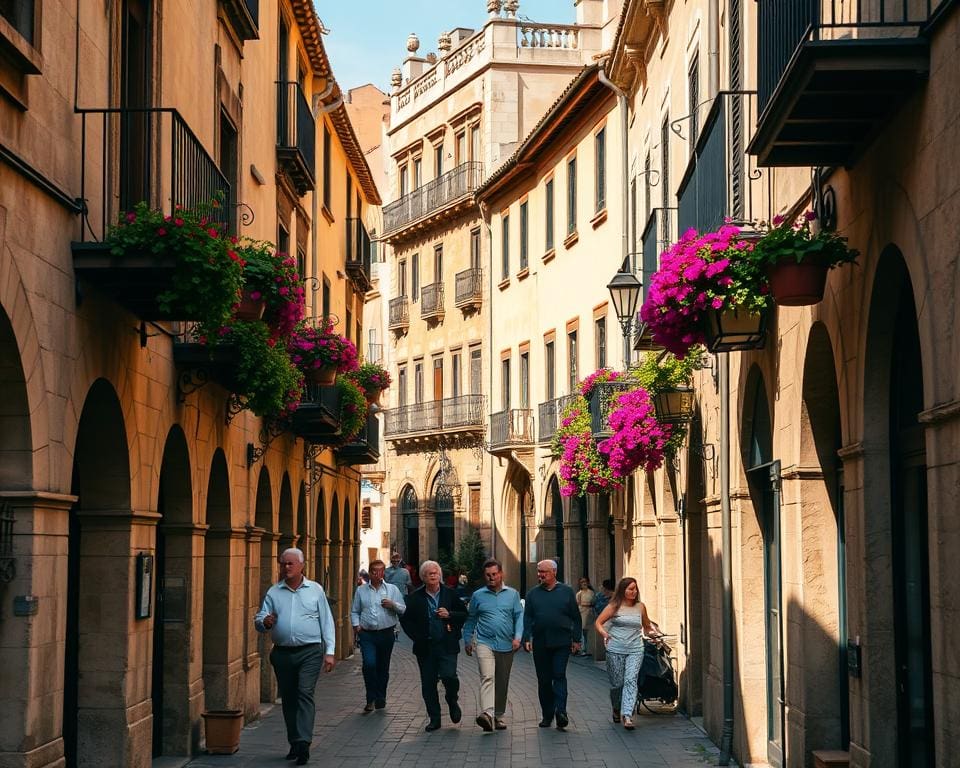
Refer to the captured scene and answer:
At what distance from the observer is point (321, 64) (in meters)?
28.0

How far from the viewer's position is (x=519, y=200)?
1636 inches

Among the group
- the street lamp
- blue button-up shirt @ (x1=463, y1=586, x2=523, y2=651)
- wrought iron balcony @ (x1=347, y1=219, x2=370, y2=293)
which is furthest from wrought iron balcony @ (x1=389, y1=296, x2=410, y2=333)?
blue button-up shirt @ (x1=463, y1=586, x2=523, y2=651)

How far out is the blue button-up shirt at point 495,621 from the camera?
1805 cm

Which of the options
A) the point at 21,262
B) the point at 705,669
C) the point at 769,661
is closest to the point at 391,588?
the point at 705,669

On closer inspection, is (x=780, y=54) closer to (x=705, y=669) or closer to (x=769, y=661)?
(x=769, y=661)

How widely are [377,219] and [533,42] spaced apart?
1668 cm

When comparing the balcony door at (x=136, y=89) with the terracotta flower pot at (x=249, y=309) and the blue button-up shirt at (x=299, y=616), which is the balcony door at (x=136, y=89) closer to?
the terracotta flower pot at (x=249, y=309)

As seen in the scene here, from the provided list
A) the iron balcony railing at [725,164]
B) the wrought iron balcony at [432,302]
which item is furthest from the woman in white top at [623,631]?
the wrought iron balcony at [432,302]

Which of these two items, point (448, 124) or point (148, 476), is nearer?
point (148, 476)

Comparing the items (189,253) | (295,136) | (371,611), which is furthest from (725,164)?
(295,136)

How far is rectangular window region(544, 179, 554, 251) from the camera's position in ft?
126

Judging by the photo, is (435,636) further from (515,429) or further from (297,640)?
(515,429)

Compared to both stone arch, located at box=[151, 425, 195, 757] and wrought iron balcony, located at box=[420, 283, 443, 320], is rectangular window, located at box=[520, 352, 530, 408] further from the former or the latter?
stone arch, located at box=[151, 425, 195, 757]

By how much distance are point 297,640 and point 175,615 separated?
4.75ft
